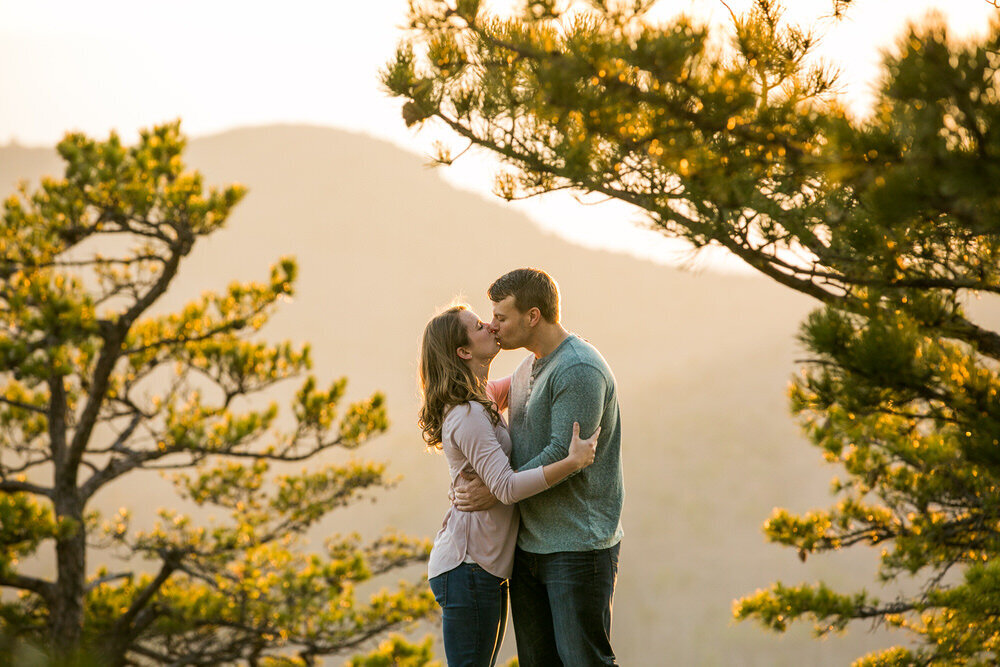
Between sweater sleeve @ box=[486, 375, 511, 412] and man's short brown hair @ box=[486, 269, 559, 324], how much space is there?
360mm

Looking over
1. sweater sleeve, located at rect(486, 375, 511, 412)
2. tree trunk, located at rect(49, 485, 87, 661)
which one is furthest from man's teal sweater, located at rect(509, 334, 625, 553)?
tree trunk, located at rect(49, 485, 87, 661)

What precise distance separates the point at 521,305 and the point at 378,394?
3.45 m

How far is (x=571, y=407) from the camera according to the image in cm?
218

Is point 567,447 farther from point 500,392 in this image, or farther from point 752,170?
point 752,170

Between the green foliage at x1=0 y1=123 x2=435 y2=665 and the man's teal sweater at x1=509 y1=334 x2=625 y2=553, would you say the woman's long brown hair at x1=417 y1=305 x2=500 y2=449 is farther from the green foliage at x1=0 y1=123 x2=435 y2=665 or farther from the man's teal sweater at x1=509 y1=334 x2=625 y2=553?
the green foliage at x1=0 y1=123 x2=435 y2=665

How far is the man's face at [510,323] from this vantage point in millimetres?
2322

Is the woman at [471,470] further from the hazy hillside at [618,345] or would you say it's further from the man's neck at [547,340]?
the hazy hillside at [618,345]

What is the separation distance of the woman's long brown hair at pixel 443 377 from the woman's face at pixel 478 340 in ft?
0.05

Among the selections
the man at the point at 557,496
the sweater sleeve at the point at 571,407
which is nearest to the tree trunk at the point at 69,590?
the man at the point at 557,496

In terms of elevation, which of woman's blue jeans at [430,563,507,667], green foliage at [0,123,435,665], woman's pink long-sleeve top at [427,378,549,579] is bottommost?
woman's blue jeans at [430,563,507,667]

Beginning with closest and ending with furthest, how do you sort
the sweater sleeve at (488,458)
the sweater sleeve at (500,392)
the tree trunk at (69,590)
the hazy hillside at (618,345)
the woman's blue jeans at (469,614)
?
the sweater sleeve at (488,458) < the woman's blue jeans at (469,614) < the sweater sleeve at (500,392) < the tree trunk at (69,590) < the hazy hillside at (618,345)

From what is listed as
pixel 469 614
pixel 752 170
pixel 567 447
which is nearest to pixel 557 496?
pixel 567 447

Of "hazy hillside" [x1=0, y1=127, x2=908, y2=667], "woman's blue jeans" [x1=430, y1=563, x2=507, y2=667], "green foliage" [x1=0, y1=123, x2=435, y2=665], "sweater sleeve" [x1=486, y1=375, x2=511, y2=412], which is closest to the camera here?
"woman's blue jeans" [x1=430, y1=563, x2=507, y2=667]

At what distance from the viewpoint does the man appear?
221 centimetres
